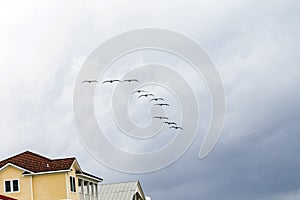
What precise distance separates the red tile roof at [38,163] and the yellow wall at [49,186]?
0.61 metres

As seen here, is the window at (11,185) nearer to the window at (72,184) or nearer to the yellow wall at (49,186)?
the yellow wall at (49,186)

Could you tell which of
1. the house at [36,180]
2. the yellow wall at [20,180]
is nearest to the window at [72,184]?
the house at [36,180]

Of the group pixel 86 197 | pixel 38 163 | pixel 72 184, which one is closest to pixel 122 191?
pixel 86 197

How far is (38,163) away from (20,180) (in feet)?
8.07

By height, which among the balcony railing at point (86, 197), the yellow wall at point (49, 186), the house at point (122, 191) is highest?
the house at point (122, 191)

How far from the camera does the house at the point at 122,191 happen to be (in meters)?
82.9

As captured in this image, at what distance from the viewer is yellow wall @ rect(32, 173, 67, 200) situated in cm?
6844

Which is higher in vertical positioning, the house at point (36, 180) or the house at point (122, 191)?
the house at point (122, 191)

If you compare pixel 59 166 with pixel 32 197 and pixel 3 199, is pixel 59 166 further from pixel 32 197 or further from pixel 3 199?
pixel 3 199

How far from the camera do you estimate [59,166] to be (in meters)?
69.0

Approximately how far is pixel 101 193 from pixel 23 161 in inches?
626

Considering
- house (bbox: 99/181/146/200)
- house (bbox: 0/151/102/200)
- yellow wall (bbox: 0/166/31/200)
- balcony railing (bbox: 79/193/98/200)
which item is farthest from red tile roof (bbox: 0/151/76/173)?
house (bbox: 99/181/146/200)

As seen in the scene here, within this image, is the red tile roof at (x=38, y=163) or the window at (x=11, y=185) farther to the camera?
the red tile roof at (x=38, y=163)

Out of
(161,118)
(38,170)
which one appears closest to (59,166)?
(38,170)
